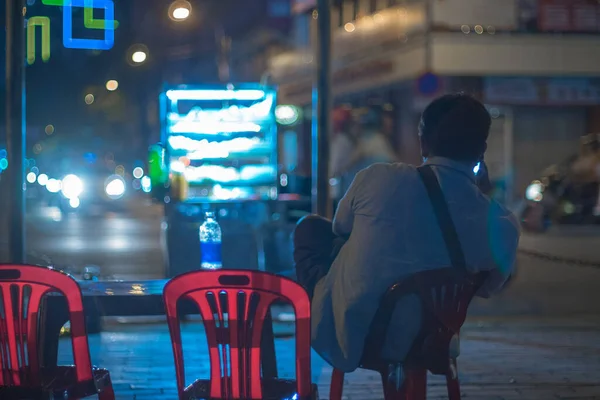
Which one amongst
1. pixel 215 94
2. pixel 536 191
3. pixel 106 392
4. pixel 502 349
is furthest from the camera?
pixel 536 191

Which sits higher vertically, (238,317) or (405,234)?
(405,234)

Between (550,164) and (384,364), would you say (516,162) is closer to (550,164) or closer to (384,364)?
(550,164)

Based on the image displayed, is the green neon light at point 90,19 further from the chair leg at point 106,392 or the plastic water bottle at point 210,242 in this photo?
the chair leg at point 106,392

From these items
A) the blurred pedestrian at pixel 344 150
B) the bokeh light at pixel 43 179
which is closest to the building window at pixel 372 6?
the bokeh light at pixel 43 179

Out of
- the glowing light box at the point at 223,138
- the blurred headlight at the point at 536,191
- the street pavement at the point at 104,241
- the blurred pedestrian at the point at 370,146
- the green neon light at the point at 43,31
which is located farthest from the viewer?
the blurred headlight at the point at 536,191

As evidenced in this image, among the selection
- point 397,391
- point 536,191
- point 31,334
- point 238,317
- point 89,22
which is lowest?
point 397,391

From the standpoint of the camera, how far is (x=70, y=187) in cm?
3100

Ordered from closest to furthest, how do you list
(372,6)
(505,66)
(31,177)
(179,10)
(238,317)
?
(238,317)
(179,10)
(505,66)
(372,6)
(31,177)

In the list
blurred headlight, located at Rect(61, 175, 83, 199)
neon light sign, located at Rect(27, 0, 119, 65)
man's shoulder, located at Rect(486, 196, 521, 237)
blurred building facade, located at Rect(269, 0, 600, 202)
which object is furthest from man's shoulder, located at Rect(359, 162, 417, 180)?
blurred headlight, located at Rect(61, 175, 83, 199)

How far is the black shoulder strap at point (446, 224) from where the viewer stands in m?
4.12

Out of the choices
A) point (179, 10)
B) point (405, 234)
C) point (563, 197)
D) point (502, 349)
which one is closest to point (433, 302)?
point (405, 234)

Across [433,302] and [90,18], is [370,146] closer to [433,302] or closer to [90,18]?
[90,18]

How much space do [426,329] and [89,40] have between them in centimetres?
462

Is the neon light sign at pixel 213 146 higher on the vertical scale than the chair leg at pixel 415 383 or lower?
higher
